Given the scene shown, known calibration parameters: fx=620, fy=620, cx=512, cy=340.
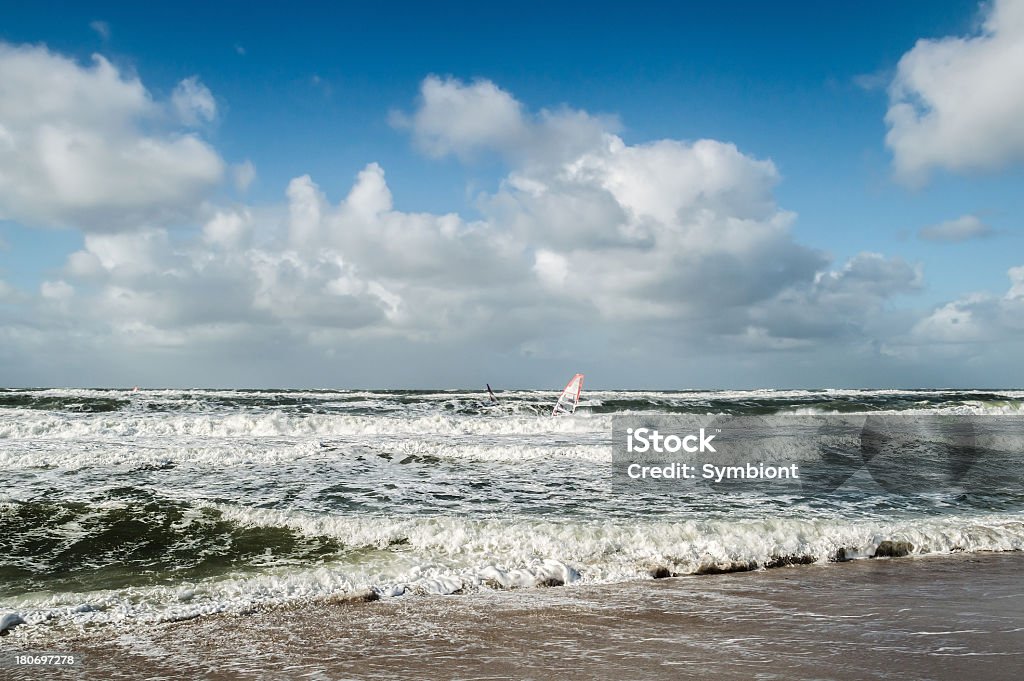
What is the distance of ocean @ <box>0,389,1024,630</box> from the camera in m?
6.00

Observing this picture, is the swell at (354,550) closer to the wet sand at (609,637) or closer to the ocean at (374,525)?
the ocean at (374,525)

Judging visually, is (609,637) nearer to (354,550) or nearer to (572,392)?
(354,550)

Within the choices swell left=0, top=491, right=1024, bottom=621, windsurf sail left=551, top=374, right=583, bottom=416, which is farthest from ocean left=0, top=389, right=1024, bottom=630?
windsurf sail left=551, top=374, right=583, bottom=416

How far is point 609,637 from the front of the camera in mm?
4547

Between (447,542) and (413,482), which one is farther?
(413,482)

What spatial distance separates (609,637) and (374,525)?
176 inches

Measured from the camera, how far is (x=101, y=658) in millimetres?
4289

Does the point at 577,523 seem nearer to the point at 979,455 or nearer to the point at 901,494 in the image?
the point at 901,494

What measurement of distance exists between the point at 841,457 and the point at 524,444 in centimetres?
830

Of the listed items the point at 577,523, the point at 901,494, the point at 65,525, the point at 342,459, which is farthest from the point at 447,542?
the point at 901,494

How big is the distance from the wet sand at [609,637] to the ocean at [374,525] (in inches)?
21.0

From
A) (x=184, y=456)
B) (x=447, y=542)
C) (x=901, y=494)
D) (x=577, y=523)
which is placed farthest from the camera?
(x=184, y=456)

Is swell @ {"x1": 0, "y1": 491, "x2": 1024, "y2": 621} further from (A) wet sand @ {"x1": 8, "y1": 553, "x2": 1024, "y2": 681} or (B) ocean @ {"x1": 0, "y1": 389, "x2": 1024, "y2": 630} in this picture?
(A) wet sand @ {"x1": 8, "y1": 553, "x2": 1024, "y2": 681}

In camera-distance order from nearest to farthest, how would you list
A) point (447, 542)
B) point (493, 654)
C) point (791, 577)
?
point (493, 654)
point (791, 577)
point (447, 542)
